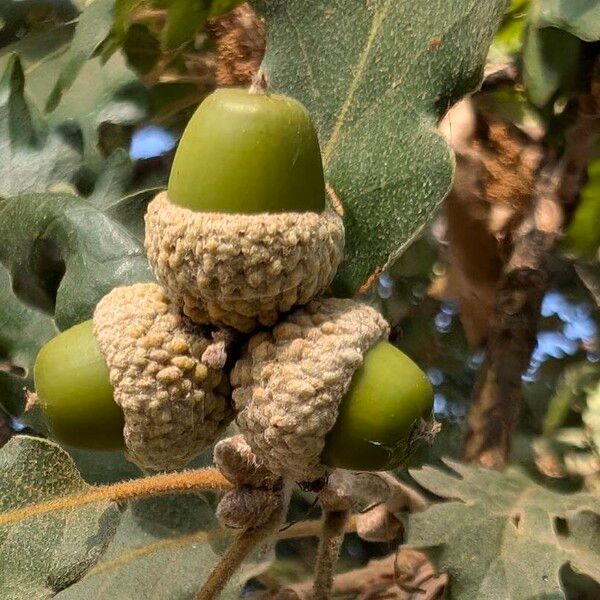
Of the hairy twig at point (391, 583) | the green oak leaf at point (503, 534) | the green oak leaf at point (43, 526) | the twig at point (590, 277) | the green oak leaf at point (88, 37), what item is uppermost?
the green oak leaf at point (88, 37)

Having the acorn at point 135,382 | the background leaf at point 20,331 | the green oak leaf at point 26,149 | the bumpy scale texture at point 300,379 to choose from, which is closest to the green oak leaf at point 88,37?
the green oak leaf at point 26,149

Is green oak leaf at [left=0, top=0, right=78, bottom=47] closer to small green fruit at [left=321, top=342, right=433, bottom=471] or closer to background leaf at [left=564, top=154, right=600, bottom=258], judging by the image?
background leaf at [left=564, top=154, right=600, bottom=258]

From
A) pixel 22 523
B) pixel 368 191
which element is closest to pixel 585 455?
pixel 368 191

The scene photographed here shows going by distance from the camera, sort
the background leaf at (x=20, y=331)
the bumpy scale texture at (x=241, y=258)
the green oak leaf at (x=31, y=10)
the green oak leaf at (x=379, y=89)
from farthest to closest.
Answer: the green oak leaf at (x=31, y=10) < the background leaf at (x=20, y=331) < the green oak leaf at (x=379, y=89) < the bumpy scale texture at (x=241, y=258)

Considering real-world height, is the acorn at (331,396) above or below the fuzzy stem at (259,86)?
below

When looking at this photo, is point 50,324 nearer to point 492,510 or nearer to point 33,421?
point 33,421

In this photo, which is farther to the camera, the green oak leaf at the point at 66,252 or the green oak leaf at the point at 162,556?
the green oak leaf at the point at 162,556

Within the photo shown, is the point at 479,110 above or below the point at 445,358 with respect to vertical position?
above

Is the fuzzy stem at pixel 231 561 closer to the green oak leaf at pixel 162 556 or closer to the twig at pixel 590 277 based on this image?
the green oak leaf at pixel 162 556
